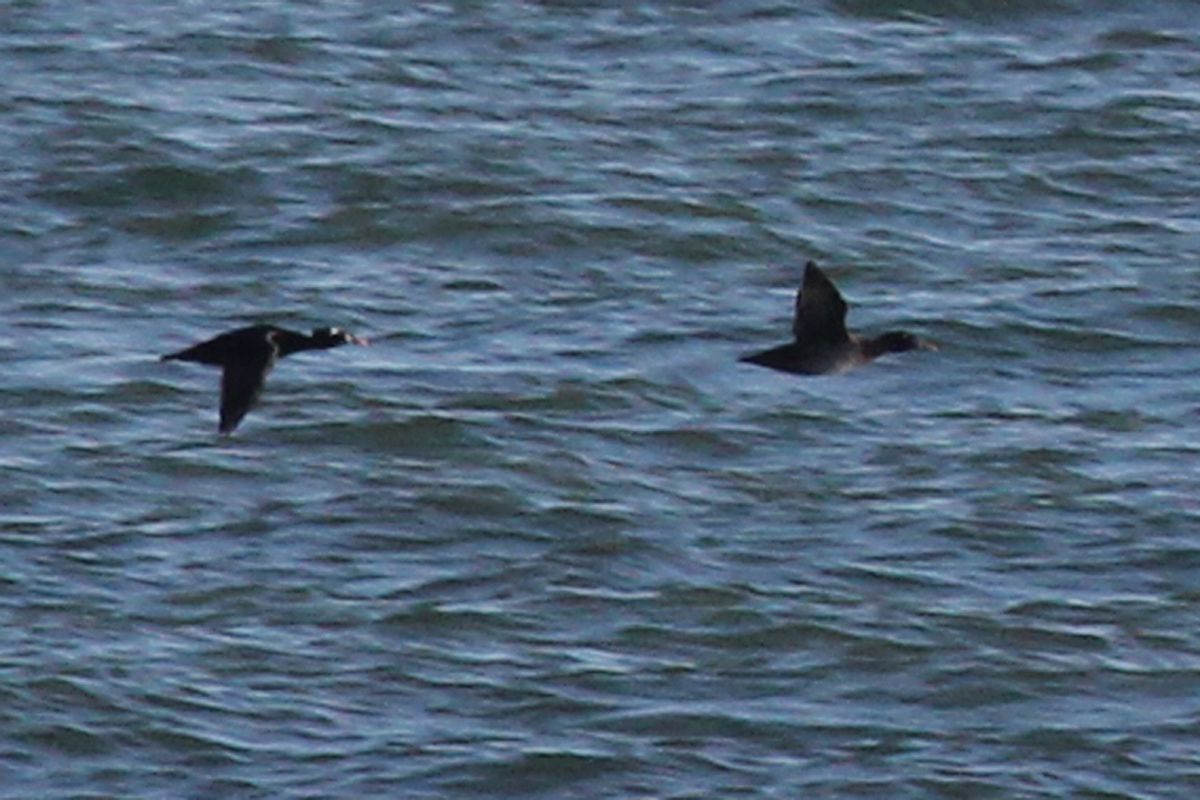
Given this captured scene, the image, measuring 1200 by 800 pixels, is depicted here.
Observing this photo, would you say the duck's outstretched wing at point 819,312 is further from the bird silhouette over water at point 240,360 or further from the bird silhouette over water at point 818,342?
the bird silhouette over water at point 240,360

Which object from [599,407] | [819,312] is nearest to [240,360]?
[819,312]

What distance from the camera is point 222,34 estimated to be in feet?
78.1

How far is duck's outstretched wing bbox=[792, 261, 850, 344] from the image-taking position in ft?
51.0

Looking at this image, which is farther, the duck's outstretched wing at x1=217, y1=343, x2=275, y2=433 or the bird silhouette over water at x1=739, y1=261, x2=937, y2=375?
the bird silhouette over water at x1=739, y1=261, x2=937, y2=375

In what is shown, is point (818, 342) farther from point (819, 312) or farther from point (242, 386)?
point (242, 386)

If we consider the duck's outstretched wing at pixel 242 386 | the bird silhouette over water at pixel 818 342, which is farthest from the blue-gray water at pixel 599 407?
the duck's outstretched wing at pixel 242 386

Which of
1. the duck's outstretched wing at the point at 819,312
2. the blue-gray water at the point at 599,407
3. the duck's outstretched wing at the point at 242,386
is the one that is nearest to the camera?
the duck's outstretched wing at the point at 242,386

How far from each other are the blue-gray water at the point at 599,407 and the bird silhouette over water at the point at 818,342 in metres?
1.44

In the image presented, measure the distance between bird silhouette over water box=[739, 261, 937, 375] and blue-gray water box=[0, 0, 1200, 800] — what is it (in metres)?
1.44

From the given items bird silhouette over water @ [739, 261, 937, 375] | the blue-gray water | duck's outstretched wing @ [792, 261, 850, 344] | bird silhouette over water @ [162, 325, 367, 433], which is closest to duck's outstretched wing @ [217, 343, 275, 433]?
bird silhouette over water @ [162, 325, 367, 433]

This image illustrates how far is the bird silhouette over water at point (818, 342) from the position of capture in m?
15.6

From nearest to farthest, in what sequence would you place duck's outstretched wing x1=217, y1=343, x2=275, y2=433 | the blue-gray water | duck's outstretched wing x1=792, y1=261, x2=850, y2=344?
1. duck's outstretched wing x1=217, y1=343, x2=275, y2=433
2. duck's outstretched wing x1=792, y1=261, x2=850, y2=344
3. the blue-gray water

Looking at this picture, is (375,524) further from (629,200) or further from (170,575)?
(629,200)

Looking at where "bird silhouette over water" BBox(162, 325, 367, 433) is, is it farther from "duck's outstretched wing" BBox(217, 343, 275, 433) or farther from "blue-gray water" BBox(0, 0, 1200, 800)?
"blue-gray water" BBox(0, 0, 1200, 800)
